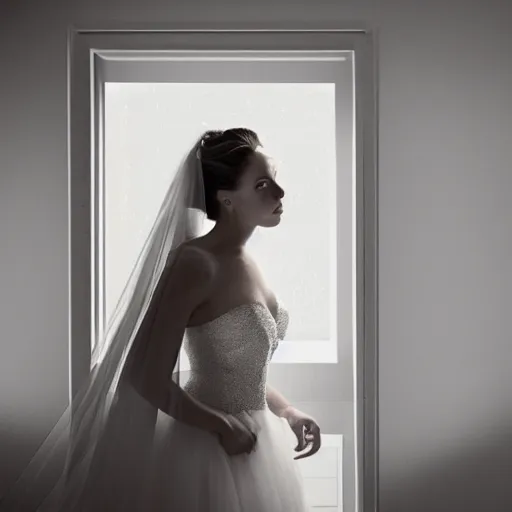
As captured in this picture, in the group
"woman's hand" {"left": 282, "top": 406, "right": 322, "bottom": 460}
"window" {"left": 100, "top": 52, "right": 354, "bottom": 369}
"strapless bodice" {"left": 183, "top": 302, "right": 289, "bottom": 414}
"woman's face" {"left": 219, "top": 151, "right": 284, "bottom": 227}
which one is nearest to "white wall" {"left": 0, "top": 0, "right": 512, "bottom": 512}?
"window" {"left": 100, "top": 52, "right": 354, "bottom": 369}

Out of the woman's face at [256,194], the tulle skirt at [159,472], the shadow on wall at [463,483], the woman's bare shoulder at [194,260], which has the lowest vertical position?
the shadow on wall at [463,483]

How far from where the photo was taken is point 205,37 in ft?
7.06

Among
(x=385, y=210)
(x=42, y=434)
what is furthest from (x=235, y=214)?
(x=42, y=434)

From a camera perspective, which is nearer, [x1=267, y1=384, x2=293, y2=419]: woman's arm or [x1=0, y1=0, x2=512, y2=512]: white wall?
[x1=267, y1=384, x2=293, y2=419]: woman's arm

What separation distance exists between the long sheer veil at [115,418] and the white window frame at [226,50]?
0.35 metres

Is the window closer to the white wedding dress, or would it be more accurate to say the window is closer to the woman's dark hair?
the woman's dark hair

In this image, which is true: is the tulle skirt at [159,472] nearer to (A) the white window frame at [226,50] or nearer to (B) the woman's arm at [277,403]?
(B) the woman's arm at [277,403]

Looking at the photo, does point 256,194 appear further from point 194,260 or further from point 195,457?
point 195,457

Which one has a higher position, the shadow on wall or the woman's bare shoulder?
the woman's bare shoulder

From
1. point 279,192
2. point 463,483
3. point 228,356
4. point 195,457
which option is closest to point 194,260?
point 228,356

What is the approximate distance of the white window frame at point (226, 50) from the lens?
2145 mm

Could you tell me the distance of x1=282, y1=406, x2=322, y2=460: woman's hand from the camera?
2053 mm

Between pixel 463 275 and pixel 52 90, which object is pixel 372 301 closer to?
pixel 463 275

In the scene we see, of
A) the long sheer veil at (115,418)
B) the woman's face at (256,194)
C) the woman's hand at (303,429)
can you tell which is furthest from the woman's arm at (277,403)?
the woman's face at (256,194)
